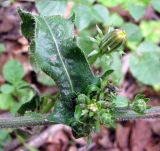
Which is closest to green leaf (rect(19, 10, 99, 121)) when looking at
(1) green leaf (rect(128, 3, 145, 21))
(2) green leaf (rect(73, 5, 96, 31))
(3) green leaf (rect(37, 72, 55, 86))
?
(3) green leaf (rect(37, 72, 55, 86))

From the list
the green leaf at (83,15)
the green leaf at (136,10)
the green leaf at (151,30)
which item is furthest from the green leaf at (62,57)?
the green leaf at (151,30)

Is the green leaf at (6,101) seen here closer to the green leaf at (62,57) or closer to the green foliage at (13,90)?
the green foliage at (13,90)

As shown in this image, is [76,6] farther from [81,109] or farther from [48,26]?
[81,109]

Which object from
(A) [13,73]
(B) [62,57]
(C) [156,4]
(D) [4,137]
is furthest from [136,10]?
(D) [4,137]

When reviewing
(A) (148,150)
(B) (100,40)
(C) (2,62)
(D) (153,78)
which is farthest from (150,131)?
(B) (100,40)

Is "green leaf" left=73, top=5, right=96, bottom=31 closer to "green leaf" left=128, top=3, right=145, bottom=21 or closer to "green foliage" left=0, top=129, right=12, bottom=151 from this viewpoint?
"green leaf" left=128, top=3, right=145, bottom=21

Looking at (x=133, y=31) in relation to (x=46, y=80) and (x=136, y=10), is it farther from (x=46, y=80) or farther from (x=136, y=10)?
(x=46, y=80)
